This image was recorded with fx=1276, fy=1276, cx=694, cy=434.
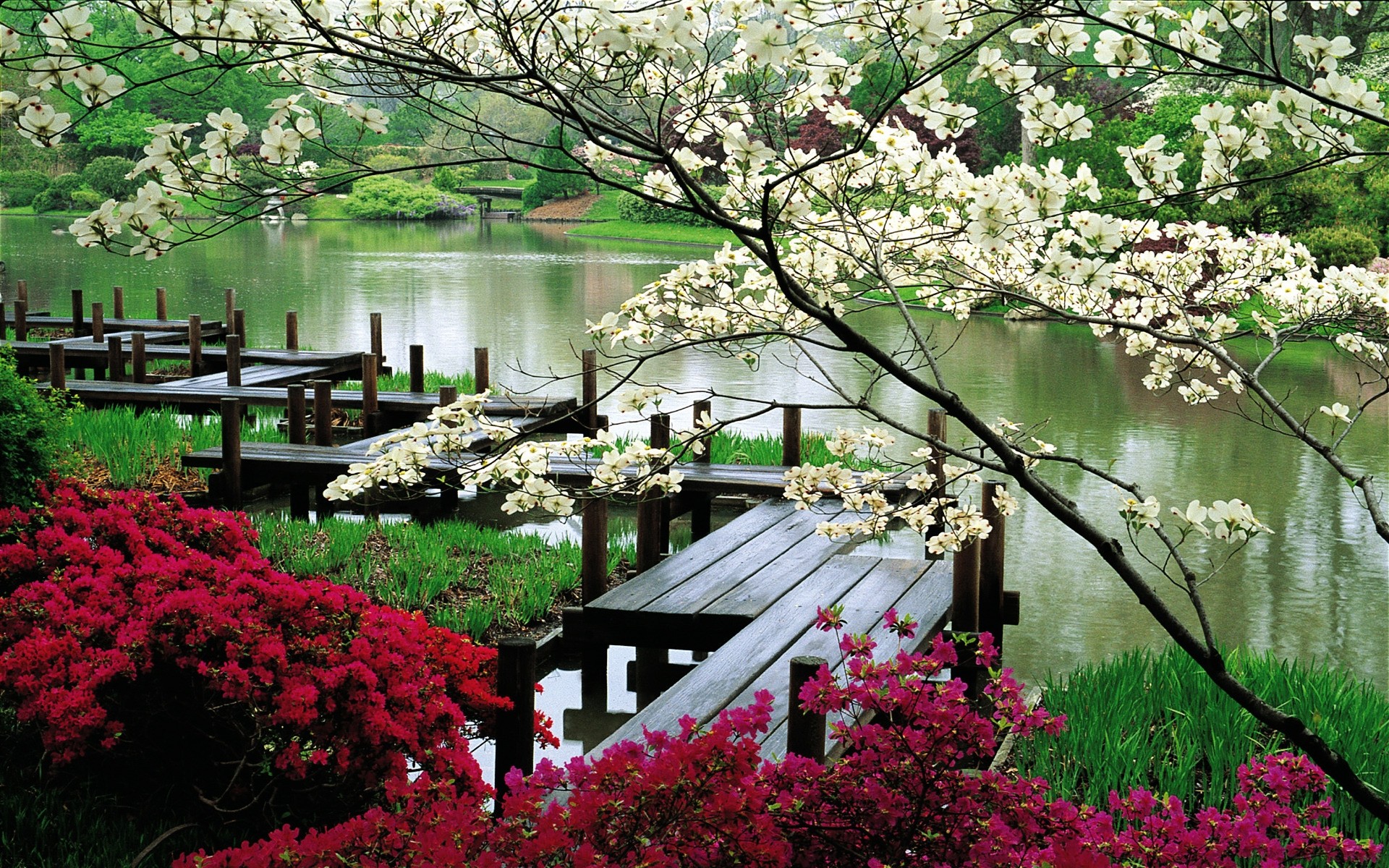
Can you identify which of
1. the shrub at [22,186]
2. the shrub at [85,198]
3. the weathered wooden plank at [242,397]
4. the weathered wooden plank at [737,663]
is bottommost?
the weathered wooden plank at [737,663]

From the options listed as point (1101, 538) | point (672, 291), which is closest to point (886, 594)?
point (672, 291)

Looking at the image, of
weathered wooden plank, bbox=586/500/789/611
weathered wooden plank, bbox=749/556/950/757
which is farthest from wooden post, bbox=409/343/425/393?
weathered wooden plank, bbox=749/556/950/757

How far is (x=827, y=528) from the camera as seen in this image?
3.60m

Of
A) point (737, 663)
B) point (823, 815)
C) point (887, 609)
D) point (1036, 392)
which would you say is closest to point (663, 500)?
point (887, 609)

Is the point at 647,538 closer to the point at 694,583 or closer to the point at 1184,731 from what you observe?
the point at 694,583

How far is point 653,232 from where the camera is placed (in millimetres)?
43719

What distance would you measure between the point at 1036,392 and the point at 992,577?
28.7 feet

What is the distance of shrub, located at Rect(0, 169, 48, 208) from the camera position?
50500 millimetres

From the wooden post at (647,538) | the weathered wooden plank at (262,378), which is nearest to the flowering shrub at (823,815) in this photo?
the wooden post at (647,538)

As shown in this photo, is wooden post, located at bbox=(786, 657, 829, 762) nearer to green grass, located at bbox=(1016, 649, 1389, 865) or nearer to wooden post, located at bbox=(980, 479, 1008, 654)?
green grass, located at bbox=(1016, 649, 1389, 865)

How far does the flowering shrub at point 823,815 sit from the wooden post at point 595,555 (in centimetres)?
254

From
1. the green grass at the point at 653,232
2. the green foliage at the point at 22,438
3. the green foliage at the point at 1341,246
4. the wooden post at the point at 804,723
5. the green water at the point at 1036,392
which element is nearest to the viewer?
the wooden post at the point at 804,723

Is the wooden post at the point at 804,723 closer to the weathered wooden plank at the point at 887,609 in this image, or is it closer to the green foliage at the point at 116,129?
the weathered wooden plank at the point at 887,609

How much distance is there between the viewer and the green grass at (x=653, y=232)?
3884cm
